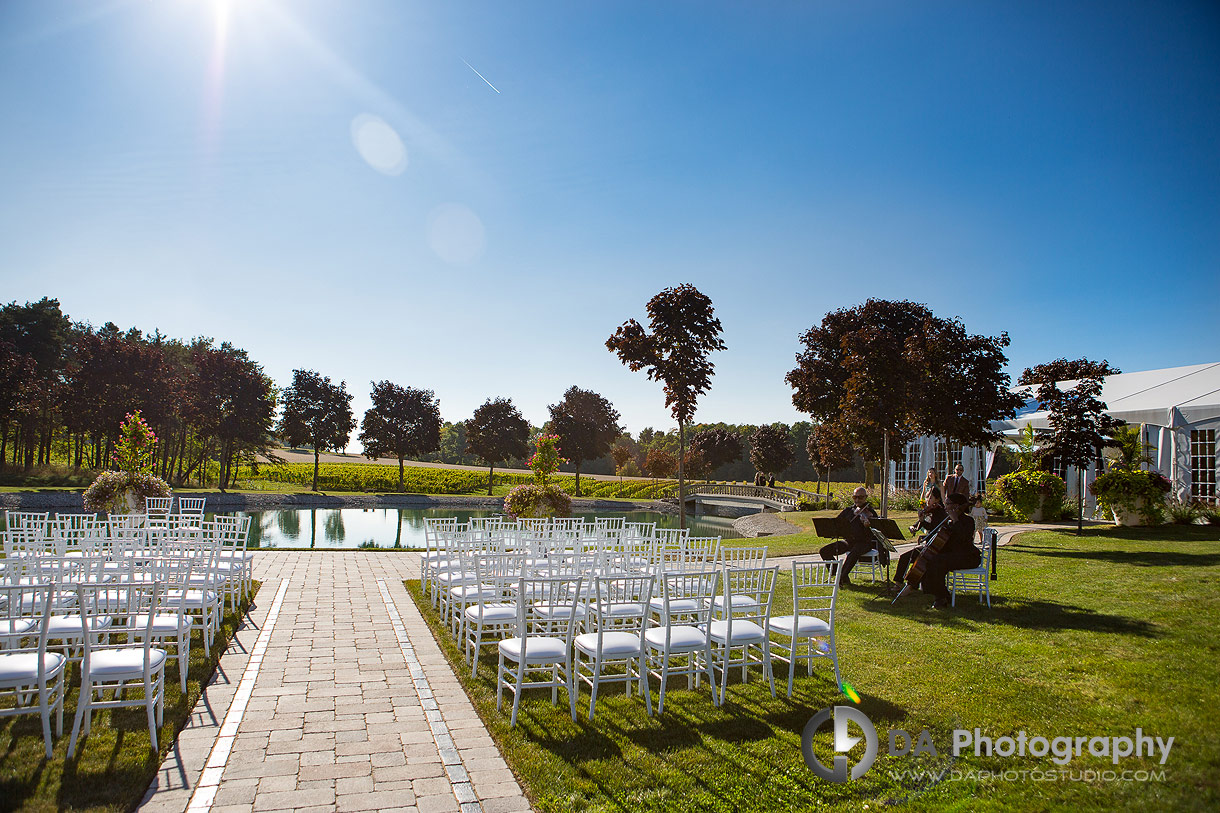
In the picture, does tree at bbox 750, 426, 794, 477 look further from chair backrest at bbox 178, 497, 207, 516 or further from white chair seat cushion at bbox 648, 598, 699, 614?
white chair seat cushion at bbox 648, 598, 699, 614

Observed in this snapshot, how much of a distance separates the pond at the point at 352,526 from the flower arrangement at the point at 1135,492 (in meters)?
8.40

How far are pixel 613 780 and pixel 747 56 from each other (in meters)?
9.29

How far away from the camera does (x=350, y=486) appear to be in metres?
44.8

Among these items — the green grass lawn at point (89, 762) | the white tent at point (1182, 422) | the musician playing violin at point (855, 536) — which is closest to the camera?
the green grass lawn at point (89, 762)

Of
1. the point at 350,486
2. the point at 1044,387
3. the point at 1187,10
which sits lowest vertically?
the point at 350,486

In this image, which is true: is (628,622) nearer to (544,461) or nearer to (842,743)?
(842,743)

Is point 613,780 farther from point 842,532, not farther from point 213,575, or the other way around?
point 842,532

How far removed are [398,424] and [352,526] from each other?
2235 cm

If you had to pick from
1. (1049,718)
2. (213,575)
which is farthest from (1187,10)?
(213,575)

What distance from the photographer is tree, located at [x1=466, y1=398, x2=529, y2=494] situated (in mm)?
47750

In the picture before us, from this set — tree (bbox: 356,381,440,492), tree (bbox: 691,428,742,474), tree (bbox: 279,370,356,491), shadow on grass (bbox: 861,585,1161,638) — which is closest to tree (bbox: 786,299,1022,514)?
shadow on grass (bbox: 861,585,1161,638)

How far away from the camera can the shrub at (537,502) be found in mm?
14844

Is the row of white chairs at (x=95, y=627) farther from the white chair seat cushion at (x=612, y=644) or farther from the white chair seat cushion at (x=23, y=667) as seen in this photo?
the white chair seat cushion at (x=612, y=644)


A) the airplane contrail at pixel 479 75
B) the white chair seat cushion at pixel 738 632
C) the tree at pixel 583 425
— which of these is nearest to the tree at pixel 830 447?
the airplane contrail at pixel 479 75
